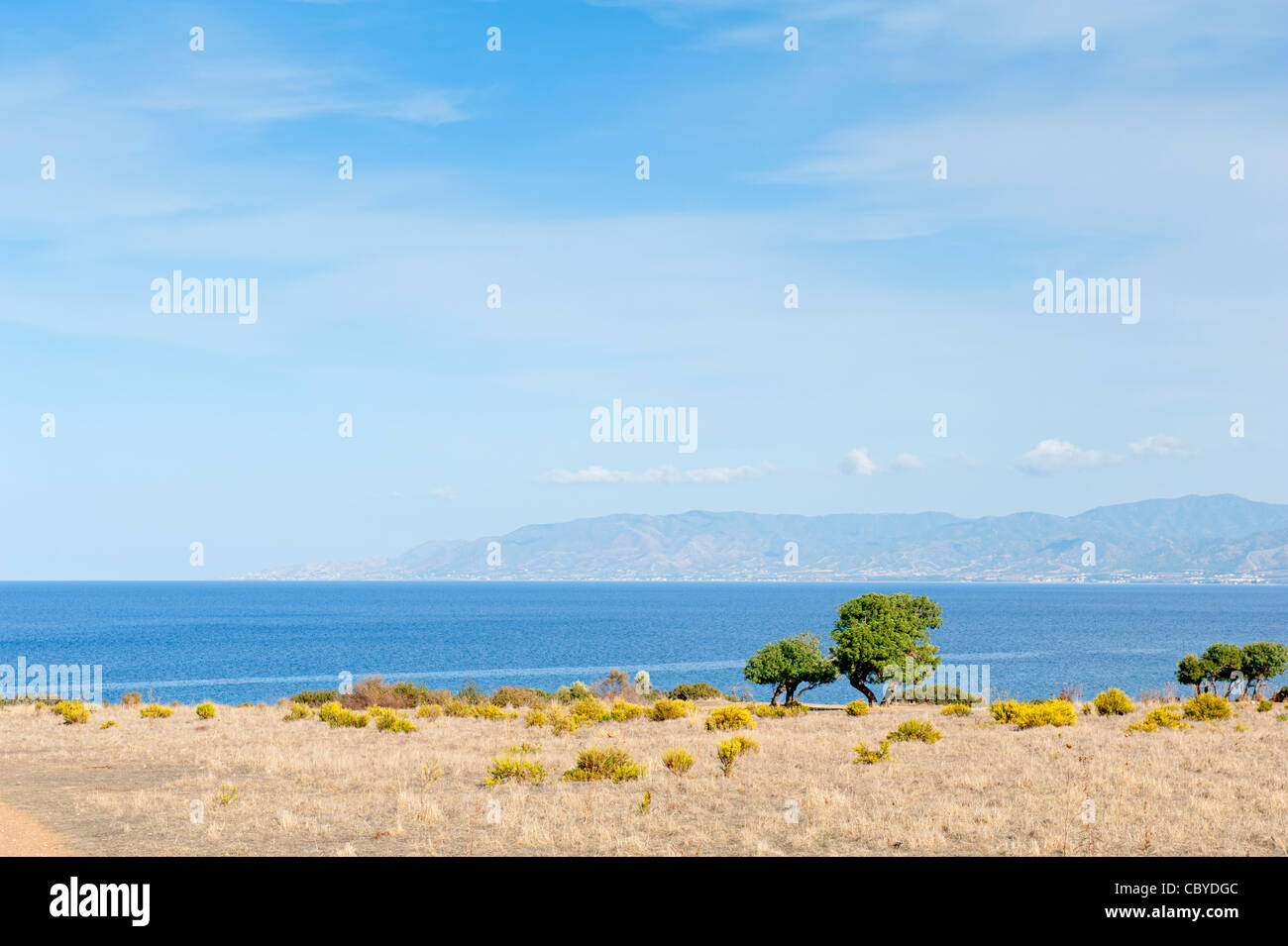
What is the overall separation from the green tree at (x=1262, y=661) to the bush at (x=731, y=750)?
115 feet

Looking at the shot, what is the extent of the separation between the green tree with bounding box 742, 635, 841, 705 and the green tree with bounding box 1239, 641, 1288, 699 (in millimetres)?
20605

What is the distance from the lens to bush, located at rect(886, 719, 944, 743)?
2577cm

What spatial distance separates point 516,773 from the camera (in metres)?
19.9

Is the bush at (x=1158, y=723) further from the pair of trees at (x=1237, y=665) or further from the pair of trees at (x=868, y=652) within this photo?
the pair of trees at (x=1237, y=665)

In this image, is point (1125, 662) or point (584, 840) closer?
point (584, 840)

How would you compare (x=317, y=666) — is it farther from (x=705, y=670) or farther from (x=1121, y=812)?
(x=1121, y=812)

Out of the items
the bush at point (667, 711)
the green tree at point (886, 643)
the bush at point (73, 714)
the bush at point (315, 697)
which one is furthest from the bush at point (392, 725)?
the green tree at point (886, 643)

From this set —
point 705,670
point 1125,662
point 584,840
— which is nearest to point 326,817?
point 584,840

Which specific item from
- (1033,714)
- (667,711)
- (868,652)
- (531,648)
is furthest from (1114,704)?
(531,648)

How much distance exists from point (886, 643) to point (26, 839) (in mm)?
34373
